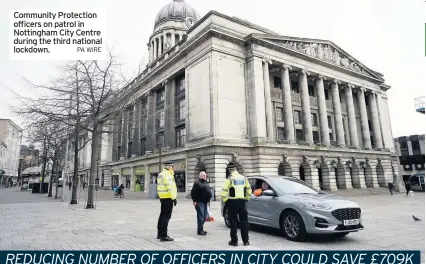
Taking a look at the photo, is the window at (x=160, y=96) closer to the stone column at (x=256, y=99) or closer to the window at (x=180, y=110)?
the window at (x=180, y=110)

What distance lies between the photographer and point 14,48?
978 cm

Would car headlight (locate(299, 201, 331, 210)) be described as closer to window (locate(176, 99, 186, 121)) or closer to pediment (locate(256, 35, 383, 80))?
pediment (locate(256, 35, 383, 80))

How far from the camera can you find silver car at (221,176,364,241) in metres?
6.45

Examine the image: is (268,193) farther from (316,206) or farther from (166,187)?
(166,187)

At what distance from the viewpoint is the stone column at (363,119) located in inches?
1577

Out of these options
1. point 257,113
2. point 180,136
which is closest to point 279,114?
point 257,113

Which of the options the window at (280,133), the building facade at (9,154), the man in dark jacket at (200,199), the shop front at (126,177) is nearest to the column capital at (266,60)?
the window at (280,133)

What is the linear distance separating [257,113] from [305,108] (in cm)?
871

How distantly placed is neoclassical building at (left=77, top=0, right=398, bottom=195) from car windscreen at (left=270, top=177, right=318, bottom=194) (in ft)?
44.6

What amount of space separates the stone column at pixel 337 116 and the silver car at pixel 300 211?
30.9 metres

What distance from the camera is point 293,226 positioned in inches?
270

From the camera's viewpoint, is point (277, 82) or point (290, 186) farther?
point (277, 82)

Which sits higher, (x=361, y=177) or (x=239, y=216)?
(x=361, y=177)

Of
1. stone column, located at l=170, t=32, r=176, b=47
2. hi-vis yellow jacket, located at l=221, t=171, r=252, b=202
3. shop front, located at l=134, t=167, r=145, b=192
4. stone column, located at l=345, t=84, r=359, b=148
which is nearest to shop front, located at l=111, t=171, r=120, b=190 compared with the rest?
shop front, located at l=134, t=167, r=145, b=192
